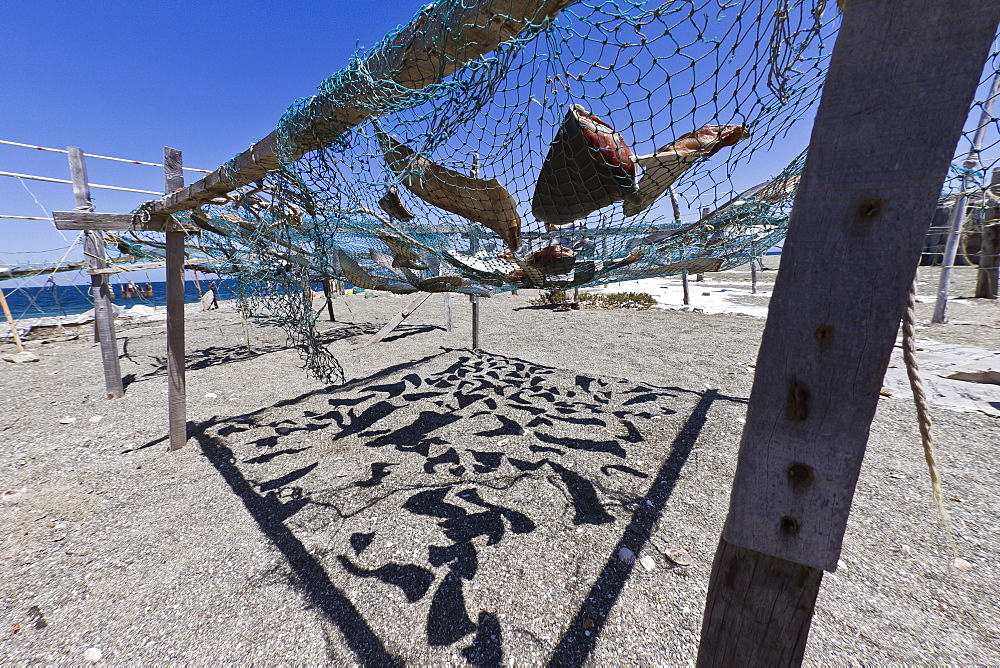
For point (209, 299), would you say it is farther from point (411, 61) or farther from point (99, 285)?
point (411, 61)

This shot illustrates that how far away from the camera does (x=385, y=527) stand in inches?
93.4

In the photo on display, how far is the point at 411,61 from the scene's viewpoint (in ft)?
4.50

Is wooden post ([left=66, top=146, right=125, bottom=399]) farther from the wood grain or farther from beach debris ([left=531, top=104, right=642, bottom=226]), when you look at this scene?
the wood grain

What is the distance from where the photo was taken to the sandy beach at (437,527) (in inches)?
65.8

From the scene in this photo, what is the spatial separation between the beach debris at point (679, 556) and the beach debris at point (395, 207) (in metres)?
2.67

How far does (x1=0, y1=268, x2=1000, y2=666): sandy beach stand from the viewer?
1.67 m

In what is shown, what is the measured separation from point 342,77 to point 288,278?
2.14 metres

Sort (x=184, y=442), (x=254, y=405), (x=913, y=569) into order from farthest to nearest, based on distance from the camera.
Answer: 1. (x=254, y=405)
2. (x=184, y=442)
3. (x=913, y=569)

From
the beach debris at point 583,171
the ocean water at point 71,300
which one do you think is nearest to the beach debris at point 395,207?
the beach debris at point 583,171

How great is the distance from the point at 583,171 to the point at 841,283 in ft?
4.13

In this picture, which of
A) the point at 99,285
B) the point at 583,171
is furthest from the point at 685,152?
the point at 99,285

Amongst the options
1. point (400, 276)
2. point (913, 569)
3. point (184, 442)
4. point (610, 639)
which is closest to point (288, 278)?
point (400, 276)

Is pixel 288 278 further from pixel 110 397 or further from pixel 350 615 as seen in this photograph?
pixel 110 397

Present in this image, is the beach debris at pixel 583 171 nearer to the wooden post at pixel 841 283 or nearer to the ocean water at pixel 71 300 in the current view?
the wooden post at pixel 841 283
